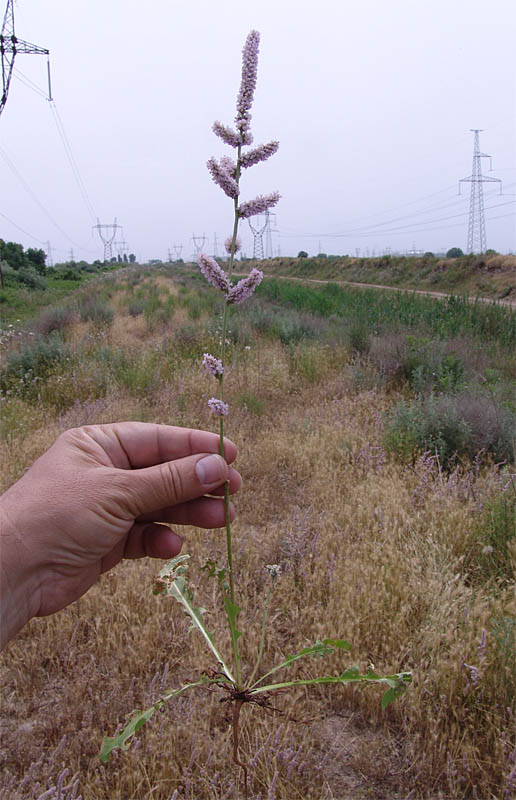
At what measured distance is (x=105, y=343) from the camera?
925 cm

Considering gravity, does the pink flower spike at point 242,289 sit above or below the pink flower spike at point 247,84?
below

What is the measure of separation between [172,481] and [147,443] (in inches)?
15.6

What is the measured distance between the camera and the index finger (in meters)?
1.91

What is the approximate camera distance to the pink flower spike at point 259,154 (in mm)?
1274

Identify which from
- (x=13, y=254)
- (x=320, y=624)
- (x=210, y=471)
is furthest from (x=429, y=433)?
(x=13, y=254)

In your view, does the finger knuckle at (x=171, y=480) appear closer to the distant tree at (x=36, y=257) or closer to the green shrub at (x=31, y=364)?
the green shrub at (x=31, y=364)

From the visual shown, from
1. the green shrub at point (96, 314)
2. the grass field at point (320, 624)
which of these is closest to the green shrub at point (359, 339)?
the grass field at point (320, 624)

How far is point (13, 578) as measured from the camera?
5.30 feet

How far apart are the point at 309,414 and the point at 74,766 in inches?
165

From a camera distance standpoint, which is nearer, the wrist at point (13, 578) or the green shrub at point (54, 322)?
the wrist at point (13, 578)

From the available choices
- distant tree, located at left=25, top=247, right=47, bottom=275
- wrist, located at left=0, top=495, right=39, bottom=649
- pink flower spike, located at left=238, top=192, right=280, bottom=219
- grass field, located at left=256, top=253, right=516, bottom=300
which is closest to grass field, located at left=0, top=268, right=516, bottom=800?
wrist, located at left=0, top=495, right=39, bottom=649

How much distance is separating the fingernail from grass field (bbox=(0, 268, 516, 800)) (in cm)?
108

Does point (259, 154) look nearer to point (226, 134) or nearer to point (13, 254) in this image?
point (226, 134)

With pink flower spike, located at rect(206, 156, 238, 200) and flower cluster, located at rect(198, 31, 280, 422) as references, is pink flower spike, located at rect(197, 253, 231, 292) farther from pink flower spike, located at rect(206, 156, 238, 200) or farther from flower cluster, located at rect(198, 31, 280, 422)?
pink flower spike, located at rect(206, 156, 238, 200)
